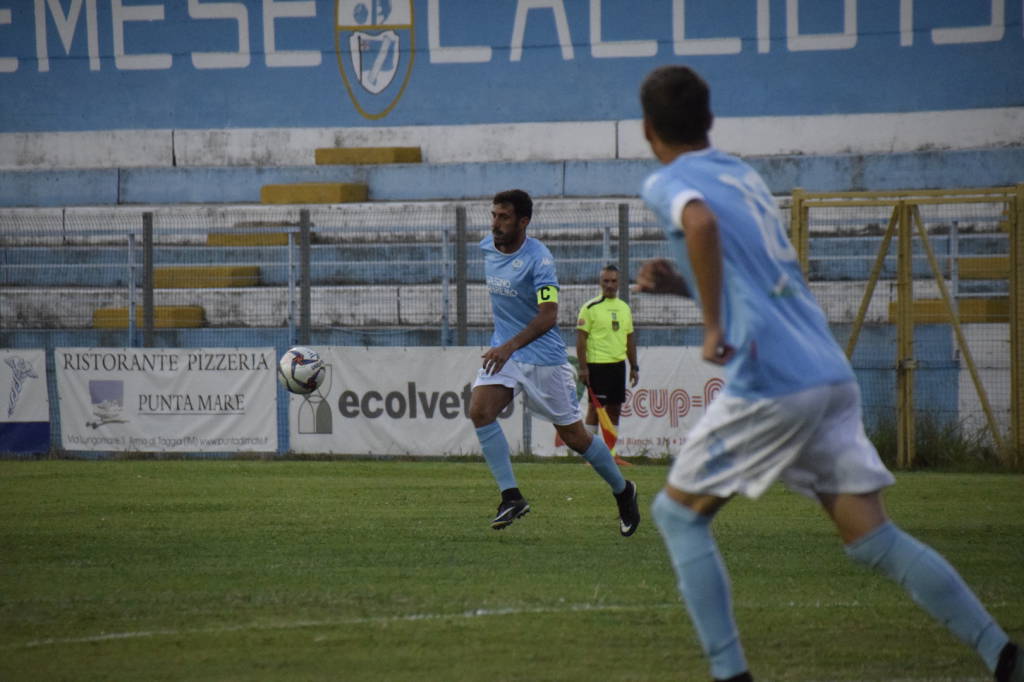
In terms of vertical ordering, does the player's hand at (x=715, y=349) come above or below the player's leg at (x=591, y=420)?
above

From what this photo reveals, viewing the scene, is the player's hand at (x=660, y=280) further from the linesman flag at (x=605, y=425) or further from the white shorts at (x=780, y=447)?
the linesman flag at (x=605, y=425)

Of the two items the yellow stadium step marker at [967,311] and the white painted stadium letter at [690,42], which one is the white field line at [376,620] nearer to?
the yellow stadium step marker at [967,311]

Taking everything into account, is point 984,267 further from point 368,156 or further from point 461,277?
point 368,156

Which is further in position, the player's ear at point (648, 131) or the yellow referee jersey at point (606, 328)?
the yellow referee jersey at point (606, 328)

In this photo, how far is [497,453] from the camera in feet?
31.3

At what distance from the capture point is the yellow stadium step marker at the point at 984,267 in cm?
1756

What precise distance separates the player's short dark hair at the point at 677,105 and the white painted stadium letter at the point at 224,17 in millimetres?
22961

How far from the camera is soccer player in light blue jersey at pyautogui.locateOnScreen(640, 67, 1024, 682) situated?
169 inches

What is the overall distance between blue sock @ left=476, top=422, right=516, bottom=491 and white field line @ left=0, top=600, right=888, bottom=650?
2.81 metres

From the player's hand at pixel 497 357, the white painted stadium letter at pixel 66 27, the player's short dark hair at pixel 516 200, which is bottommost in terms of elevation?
the player's hand at pixel 497 357

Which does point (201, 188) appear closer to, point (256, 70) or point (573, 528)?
point (256, 70)

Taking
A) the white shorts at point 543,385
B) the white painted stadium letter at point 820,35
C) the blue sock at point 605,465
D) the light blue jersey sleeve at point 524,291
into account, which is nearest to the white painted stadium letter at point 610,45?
the white painted stadium letter at point 820,35

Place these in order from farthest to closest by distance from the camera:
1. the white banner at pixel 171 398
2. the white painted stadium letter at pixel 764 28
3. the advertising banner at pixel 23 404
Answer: the white painted stadium letter at pixel 764 28, the advertising banner at pixel 23 404, the white banner at pixel 171 398

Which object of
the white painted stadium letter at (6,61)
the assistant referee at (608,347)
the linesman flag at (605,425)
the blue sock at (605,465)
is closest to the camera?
the blue sock at (605,465)
